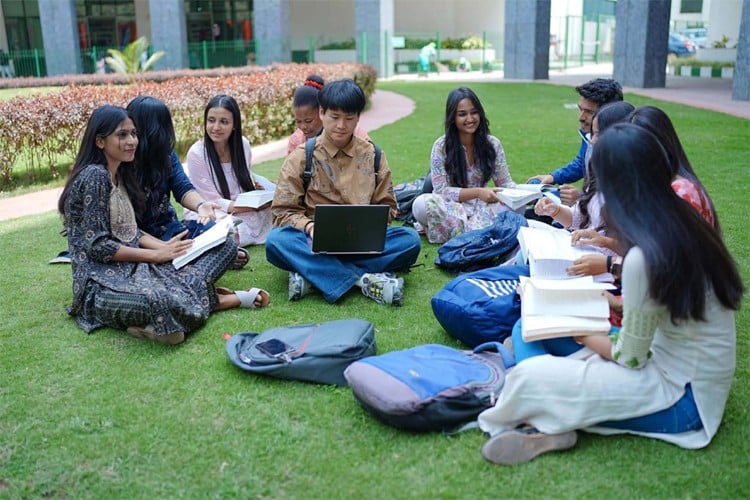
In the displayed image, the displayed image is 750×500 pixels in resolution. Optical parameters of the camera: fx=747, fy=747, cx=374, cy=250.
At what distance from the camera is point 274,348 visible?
322 centimetres

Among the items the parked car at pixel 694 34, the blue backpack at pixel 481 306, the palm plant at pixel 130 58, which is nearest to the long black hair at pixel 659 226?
the blue backpack at pixel 481 306

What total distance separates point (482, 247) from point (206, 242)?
5.39 ft

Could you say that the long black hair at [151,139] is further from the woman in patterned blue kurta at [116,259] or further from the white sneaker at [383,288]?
the white sneaker at [383,288]

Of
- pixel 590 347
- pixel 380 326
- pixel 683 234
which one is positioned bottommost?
pixel 380 326

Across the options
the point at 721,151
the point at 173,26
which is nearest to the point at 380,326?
the point at 721,151

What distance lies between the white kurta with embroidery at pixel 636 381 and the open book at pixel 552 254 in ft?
2.39

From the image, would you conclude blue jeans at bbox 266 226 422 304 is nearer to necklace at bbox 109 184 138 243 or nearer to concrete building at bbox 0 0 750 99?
necklace at bbox 109 184 138 243

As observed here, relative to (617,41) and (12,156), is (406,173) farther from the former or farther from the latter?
(617,41)

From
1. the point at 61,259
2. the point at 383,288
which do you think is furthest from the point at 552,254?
the point at 61,259

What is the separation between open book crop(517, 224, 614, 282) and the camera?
3.23 meters

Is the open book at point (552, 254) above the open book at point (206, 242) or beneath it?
above

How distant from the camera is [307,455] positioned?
2604 millimetres

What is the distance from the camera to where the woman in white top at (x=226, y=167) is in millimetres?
5125

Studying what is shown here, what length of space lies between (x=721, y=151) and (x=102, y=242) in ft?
24.1
